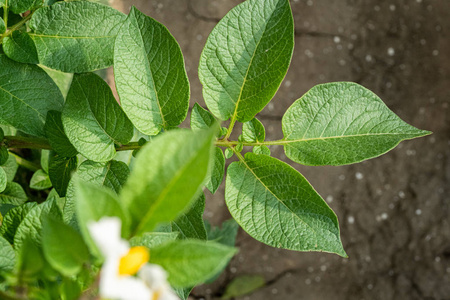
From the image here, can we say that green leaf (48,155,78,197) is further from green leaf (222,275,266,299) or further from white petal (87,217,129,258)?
green leaf (222,275,266,299)

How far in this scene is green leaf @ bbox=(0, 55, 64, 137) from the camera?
616mm

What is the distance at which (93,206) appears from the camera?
317 mm

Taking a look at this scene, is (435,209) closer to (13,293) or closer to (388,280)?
(388,280)

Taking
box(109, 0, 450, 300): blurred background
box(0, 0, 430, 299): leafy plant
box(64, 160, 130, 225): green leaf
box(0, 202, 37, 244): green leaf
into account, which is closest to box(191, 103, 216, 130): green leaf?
box(0, 0, 430, 299): leafy plant

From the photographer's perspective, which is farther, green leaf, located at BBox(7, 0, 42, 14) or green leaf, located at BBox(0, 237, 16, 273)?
green leaf, located at BBox(7, 0, 42, 14)

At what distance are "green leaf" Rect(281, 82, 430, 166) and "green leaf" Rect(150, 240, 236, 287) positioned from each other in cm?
26

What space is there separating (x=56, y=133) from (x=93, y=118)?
0.06m

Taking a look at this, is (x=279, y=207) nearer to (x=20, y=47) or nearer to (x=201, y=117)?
(x=201, y=117)

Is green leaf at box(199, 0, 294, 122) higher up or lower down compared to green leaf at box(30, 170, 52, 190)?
higher up

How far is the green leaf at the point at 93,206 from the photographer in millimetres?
306

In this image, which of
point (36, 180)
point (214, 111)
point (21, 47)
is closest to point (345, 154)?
Result: point (214, 111)

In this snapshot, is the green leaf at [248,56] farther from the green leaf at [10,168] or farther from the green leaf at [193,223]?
the green leaf at [10,168]

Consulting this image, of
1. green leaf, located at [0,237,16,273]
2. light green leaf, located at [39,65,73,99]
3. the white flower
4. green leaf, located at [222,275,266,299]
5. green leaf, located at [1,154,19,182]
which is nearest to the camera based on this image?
the white flower

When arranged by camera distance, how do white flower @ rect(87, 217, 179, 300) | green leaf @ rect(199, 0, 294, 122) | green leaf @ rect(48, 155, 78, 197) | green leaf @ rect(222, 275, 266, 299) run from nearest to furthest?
1. white flower @ rect(87, 217, 179, 300)
2. green leaf @ rect(199, 0, 294, 122)
3. green leaf @ rect(48, 155, 78, 197)
4. green leaf @ rect(222, 275, 266, 299)
